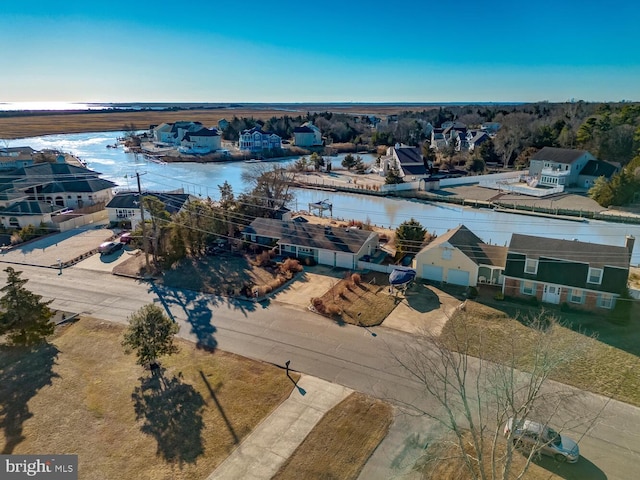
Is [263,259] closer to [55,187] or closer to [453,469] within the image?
[453,469]

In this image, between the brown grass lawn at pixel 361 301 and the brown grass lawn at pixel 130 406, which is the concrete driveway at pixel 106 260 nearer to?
the brown grass lawn at pixel 130 406

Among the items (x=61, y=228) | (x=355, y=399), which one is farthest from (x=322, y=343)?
(x=61, y=228)

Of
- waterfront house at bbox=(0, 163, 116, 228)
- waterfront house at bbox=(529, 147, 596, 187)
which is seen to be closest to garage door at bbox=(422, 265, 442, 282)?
waterfront house at bbox=(0, 163, 116, 228)

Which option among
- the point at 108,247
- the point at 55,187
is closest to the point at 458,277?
the point at 108,247

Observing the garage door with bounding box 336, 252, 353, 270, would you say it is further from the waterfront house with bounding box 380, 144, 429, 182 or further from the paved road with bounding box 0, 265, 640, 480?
the waterfront house with bounding box 380, 144, 429, 182

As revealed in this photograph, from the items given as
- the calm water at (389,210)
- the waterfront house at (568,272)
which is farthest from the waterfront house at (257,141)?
the waterfront house at (568,272)

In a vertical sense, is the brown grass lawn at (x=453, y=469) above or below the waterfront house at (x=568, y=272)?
below
